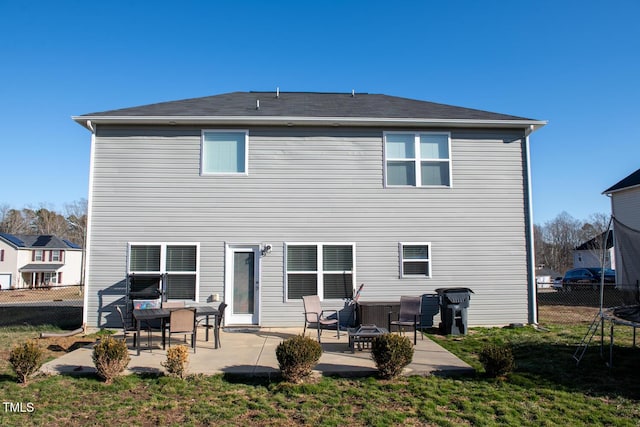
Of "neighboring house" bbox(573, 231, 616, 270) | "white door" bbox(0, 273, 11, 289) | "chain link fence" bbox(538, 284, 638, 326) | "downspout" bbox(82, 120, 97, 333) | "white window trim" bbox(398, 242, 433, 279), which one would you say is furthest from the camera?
"white door" bbox(0, 273, 11, 289)

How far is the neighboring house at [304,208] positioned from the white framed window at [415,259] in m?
0.03

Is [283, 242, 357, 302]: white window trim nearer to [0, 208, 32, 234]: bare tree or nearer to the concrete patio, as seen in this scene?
the concrete patio

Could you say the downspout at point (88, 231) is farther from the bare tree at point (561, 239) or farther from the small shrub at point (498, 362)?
the bare tree at point (561, 239)

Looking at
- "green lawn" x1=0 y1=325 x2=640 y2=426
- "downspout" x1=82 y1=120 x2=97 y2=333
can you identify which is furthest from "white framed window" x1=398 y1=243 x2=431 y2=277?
"downspout" x1=82 y1=120 x2=97 y2=333

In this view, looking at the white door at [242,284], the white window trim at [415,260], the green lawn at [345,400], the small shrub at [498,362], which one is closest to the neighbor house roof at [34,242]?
the white door at [242,284]

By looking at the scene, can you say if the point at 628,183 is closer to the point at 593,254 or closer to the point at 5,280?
the point at 593,254

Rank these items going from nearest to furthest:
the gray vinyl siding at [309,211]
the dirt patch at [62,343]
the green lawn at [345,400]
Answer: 1. the green lawn at [345,400]
2. the dirt patch at [62,343]
3. the gray vinyl siding at [309,211]

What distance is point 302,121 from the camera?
411 inches

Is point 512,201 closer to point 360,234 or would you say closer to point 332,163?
point 360,234

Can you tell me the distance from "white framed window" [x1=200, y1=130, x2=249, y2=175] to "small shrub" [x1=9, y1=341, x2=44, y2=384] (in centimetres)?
550

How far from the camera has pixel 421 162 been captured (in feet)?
35.4

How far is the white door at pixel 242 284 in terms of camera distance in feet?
33.5

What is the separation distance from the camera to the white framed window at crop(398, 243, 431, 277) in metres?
10.5

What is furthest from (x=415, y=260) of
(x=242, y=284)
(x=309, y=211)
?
(x=242, y=284)
